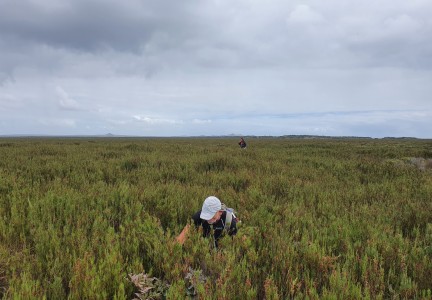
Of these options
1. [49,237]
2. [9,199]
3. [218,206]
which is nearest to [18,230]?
[49,237]

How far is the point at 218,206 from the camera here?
4105 mm

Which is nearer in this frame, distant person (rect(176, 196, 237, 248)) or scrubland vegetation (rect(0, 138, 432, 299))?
scrubland vegetation (rect(0, 138, 432, 299))

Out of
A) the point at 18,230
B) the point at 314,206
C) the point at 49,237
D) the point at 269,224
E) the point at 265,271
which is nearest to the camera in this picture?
the point at 265,271

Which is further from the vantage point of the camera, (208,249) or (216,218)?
(216,218)

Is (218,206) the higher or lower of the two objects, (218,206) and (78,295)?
the higher

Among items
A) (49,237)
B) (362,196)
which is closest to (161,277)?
(49,237)

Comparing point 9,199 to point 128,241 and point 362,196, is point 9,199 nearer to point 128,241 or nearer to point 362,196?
point 128,241

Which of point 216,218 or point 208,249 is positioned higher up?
point 216,218

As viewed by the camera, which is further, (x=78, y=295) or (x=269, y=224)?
Answer: (x=269, y=224)

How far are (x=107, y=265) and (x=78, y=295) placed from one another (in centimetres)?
38

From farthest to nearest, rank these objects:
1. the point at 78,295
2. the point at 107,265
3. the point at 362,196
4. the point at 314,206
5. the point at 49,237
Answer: the point at 362,196, the point at 314,206, the point at 49,237, the point at 107,265, the point at 78,295

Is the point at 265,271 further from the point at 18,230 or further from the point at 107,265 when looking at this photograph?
the point at 18,230

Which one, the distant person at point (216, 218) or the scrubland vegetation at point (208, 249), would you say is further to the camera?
the distant person at point (216, 218)

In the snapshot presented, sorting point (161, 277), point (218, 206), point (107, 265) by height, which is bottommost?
point (161, 277)
